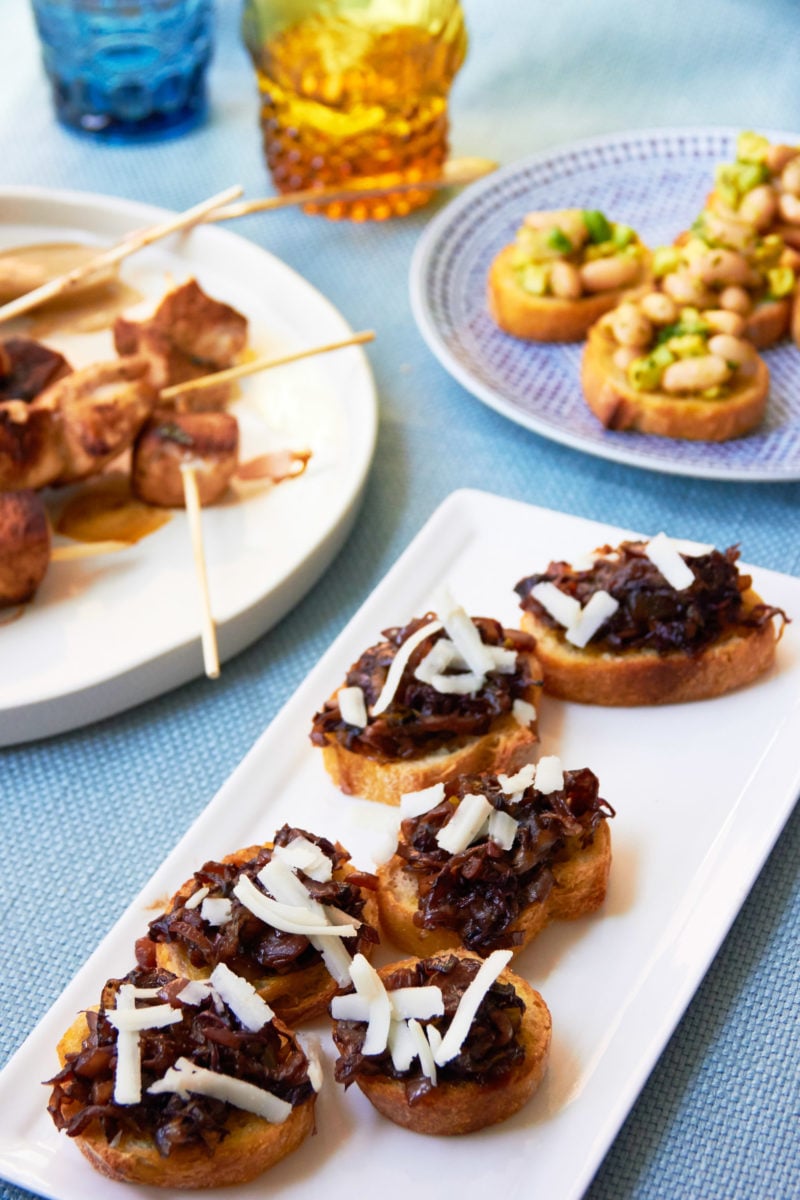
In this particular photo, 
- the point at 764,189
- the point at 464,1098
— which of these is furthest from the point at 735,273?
the point at 464,1098

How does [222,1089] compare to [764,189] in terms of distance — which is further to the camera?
[764,189]

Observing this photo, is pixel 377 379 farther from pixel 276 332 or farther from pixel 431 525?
pixel 431 525

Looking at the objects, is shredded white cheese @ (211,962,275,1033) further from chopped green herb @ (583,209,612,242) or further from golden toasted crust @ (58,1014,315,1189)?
chopped green herb @ (583,209,612,242)

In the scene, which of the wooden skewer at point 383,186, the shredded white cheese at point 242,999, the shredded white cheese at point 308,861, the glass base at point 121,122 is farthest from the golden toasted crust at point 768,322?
the shredded white cheese at point 242,999

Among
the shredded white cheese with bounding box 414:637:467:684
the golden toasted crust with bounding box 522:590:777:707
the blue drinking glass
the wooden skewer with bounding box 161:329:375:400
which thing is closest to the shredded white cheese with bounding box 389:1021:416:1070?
the shredded white cheese with bounding box 414:637:467:684

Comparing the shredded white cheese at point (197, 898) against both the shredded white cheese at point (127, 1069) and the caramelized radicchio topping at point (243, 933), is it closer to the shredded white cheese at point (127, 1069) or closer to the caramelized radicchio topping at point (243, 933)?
the caramelized radicchio topping at point (243, 933)

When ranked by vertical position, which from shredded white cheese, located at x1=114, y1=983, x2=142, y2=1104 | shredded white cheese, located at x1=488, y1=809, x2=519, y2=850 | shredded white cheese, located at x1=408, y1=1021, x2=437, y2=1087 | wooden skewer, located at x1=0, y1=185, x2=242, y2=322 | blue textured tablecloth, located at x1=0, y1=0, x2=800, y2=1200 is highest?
wooden skewer, located at x1=0, y1=185, x2=242, y2=322

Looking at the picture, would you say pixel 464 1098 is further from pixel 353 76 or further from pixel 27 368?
pixel 353 76
